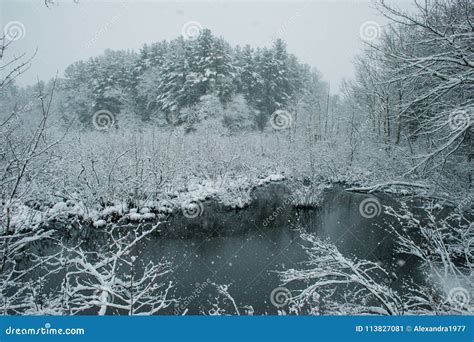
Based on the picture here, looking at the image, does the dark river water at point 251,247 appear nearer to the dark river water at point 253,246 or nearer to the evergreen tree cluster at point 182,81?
the dark river water at point 253,246

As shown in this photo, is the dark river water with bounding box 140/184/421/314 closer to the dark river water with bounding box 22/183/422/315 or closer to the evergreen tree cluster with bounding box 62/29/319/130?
the dark river water with bounding box 22/183/422/315

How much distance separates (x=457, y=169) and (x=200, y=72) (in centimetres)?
2521

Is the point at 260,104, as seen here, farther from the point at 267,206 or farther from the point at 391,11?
the point at 391,11

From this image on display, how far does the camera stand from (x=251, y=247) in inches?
368

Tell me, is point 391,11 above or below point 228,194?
above

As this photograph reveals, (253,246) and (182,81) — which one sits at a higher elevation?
(182,81)

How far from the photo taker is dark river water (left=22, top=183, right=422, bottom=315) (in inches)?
269

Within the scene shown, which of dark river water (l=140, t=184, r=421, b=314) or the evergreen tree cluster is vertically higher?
the evergreen tree cluster

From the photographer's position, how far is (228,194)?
1451 centimetres

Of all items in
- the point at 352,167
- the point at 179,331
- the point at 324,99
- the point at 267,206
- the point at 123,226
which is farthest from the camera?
the point at 324,99

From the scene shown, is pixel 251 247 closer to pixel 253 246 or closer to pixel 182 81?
pixel 253 246

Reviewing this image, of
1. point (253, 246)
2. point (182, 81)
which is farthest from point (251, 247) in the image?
point (182, 81)

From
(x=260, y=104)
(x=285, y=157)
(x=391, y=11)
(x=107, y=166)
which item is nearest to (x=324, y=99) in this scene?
(x=260, y=104)

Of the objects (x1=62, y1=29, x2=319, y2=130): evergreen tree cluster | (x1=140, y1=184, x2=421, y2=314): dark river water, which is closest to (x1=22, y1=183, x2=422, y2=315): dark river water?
(x1=140, y1=184, x2=421, y2=314): dark river water
